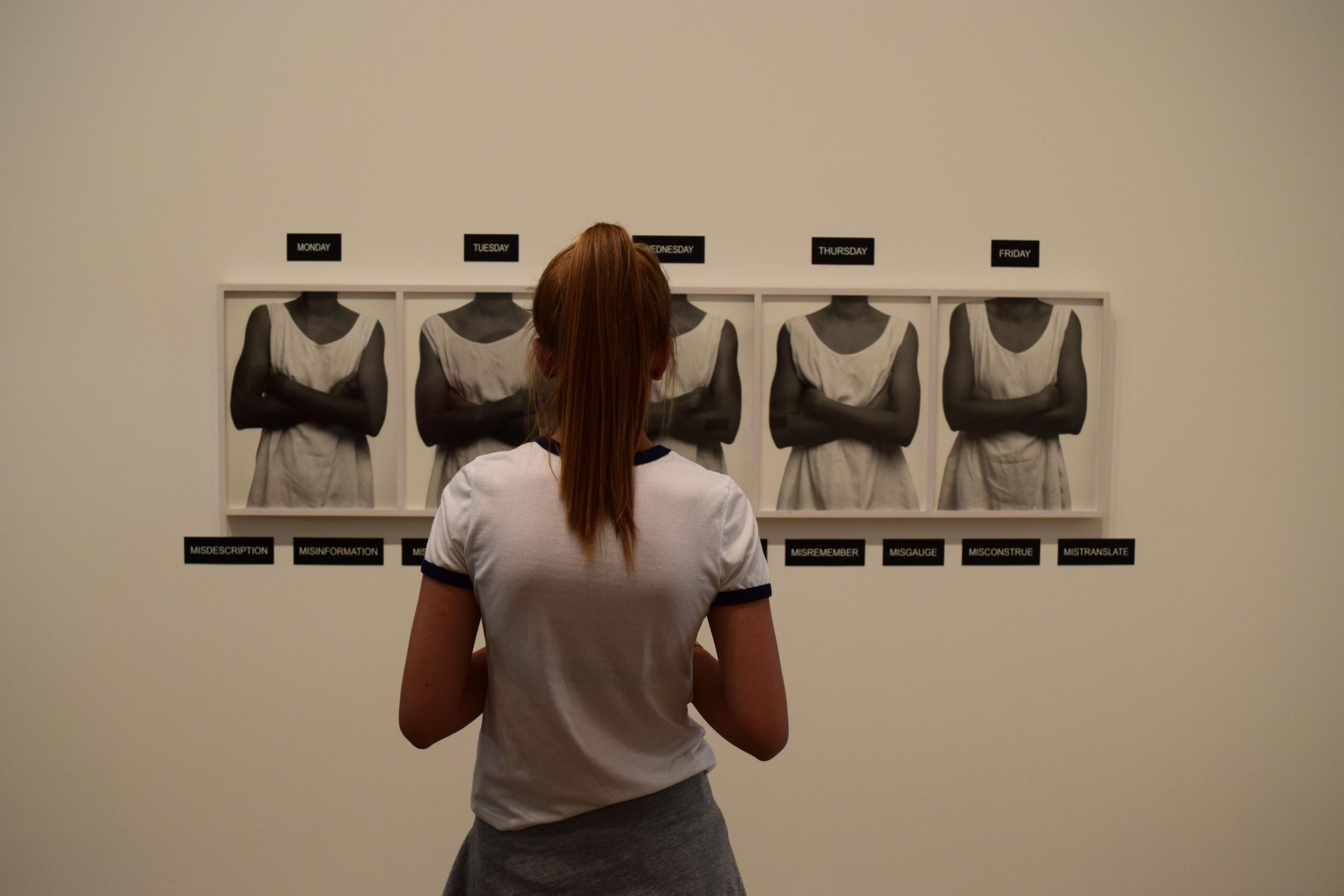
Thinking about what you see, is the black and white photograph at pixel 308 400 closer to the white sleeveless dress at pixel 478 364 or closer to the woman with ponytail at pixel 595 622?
the white sleeveless dress at pixel 478 364

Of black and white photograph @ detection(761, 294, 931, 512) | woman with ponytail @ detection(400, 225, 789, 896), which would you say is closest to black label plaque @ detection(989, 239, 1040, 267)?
black and white photograph @ detection(761, 294, 931, 512)

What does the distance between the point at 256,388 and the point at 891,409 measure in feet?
6.58

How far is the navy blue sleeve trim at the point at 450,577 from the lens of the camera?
1.16 m

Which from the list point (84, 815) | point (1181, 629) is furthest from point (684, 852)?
point (84, 815)

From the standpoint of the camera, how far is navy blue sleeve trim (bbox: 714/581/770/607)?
116 cm

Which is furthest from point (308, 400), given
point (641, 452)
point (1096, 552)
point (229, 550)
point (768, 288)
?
point (1096, 552)

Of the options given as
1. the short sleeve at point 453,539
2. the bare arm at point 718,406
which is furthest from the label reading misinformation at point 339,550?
the short sleeve at point 453,539

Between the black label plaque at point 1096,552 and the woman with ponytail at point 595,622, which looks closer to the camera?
the woman with ponytail at point 595,622

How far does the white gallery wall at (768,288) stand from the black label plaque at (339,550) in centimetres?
5

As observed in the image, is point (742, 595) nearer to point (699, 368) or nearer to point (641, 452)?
point (641, 452)

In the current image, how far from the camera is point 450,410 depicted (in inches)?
102

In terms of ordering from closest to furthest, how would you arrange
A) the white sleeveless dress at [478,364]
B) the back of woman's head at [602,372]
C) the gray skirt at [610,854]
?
the back of woman's head at [602,372] → the gray skirt at [610,854] → the white sleeveless dress at [478,364]

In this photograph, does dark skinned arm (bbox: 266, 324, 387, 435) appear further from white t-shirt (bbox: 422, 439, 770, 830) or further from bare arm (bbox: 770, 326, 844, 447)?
white t-shirt (bbox: 422, 439, 770, 830)

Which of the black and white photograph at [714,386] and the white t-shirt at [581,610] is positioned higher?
the black and white photograph at [714,386]
